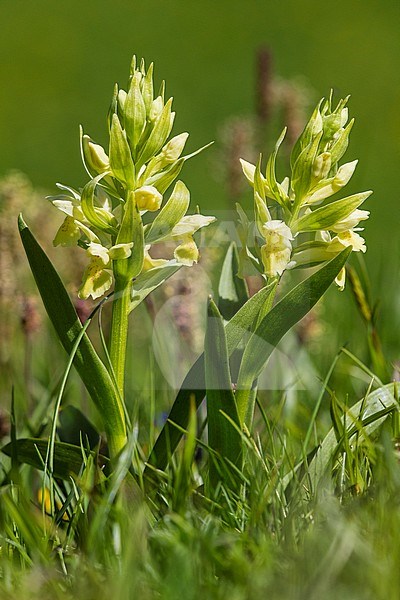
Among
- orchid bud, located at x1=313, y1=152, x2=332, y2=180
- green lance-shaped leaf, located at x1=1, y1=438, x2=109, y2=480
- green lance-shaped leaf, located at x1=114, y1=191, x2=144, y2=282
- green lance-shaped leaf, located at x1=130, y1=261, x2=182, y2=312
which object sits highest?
orchid bud, located at x1=313, y1=152, x2=332, y2=180

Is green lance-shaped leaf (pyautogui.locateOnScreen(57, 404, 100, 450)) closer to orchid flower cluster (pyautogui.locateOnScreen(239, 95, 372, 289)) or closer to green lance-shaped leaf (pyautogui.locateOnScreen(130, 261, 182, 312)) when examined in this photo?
green lance-shaped leaf (pyautogui.locateOnScreen(130, 261, 182, 312))

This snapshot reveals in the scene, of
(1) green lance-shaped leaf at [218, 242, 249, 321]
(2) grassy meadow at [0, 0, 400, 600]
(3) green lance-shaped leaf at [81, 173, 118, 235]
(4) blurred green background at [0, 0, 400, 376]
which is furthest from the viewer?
(4) blurred green background at [0, 0, 400, 376]

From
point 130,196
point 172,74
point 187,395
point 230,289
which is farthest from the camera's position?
point 172,74

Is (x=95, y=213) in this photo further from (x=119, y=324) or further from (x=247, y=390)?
(x=247, y=390)

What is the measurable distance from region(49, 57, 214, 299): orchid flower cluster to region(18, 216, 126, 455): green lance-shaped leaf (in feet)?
0.10

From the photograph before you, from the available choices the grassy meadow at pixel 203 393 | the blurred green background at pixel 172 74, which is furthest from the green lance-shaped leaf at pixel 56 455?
the blurred green background at pixel 172 74

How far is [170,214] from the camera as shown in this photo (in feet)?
3.14

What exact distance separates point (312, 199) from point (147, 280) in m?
0.21

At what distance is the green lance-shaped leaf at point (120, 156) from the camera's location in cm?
90

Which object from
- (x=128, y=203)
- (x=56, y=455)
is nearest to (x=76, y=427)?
(x=56, y=455)

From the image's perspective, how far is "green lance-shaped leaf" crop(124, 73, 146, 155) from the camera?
93 centimetres

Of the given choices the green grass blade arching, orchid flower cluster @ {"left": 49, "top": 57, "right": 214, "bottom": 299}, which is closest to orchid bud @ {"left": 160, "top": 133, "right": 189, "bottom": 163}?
orchid flower cluster @ {"left": 49, "top": 57, "right": 214, "bottom": 299}

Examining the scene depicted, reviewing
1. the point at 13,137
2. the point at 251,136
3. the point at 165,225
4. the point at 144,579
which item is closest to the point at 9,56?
the point at 13,137

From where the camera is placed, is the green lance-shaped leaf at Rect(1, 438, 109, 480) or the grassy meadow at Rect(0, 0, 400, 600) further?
the green lance-shaped leaf at Rect(1, 438, 109, 480)
